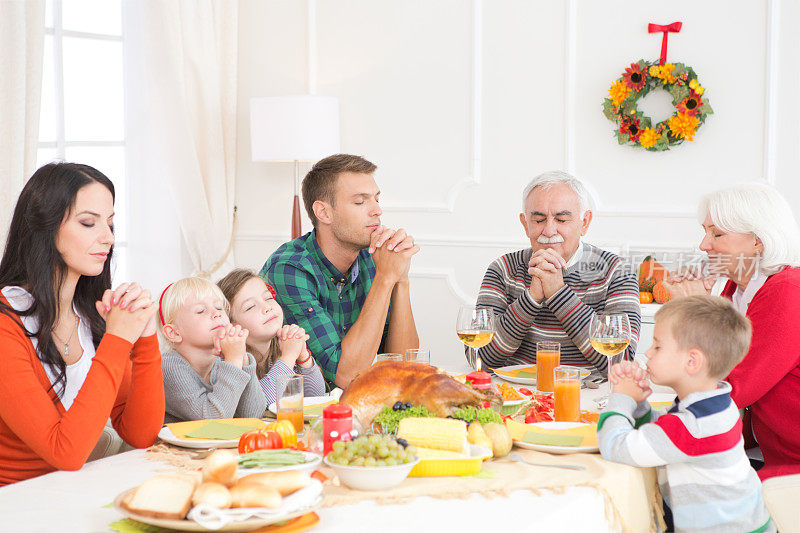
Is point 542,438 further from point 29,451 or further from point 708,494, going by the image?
point 29,451

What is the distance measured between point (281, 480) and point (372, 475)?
195mm

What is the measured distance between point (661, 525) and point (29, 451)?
4.58 feet

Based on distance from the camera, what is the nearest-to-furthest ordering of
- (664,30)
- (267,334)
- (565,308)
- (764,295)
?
1. (764,295)
2. (267,334)
3. (565,308)
4. (664,30)

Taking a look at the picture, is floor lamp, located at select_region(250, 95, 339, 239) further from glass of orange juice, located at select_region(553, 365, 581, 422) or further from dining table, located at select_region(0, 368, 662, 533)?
dining table, located at select_region(0, 368, 662, 533)

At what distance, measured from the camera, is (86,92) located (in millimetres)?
4574

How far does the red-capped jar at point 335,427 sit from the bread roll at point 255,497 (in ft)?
1.22

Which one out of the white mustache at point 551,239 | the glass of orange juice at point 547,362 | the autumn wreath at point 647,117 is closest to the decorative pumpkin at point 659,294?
the autumn wreath at point 647,117

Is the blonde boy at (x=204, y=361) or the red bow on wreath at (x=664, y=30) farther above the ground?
the red bow on wreath at (x=664, y=30)

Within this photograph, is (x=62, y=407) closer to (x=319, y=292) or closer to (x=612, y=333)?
(x=319, y=292)

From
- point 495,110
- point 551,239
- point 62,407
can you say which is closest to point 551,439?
point 62,407

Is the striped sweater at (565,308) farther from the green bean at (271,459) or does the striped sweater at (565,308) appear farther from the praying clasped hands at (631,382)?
the green bean at (271,459)

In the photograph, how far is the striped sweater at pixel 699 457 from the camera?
5.44ft

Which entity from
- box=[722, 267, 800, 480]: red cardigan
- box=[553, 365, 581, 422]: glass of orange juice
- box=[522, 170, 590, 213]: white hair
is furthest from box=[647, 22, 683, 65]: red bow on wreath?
box=[553, 365, 581, 422]: glass of orange juice

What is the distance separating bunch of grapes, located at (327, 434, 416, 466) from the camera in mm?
1478
